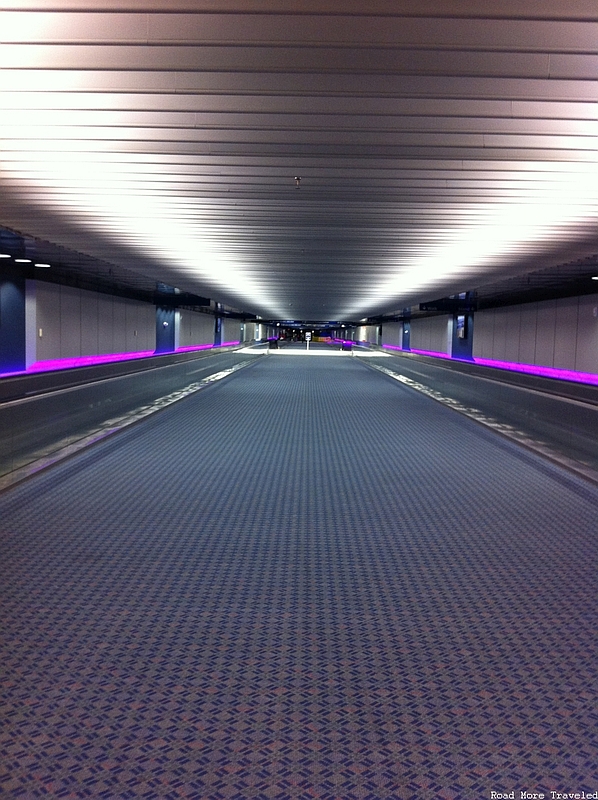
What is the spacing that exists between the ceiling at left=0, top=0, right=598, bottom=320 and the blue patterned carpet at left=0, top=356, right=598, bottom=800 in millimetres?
3712

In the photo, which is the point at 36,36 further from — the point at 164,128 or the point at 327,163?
the point at 327,163

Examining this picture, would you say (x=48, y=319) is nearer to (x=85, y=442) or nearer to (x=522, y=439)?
(x=85, y=442)

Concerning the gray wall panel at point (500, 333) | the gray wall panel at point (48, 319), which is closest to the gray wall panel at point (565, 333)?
the gray wall panel at point (500, 333)

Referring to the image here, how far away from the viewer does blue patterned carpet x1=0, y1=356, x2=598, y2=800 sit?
2283 mm

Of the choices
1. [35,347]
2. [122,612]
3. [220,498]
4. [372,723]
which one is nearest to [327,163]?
[220,498]

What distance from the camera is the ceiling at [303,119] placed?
15.2 ft

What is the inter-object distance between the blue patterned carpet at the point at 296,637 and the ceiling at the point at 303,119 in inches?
146

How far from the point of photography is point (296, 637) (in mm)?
3281

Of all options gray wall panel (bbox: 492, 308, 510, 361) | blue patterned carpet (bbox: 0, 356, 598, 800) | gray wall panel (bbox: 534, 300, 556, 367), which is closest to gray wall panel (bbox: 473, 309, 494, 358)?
gray wall panel (bbox: 492, 308, 510, 361)

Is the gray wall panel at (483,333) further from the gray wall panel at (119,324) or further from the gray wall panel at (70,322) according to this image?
the gray wall panel at (70,322)

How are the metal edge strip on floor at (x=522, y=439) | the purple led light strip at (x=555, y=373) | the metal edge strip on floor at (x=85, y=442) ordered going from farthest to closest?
the purple led light strip at (x=555, y=373) → the metal edge strip on floor at (x=522, y=439) → the metal edge strip on floor at (x=85, y=442)

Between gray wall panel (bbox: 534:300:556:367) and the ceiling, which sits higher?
the ceiling

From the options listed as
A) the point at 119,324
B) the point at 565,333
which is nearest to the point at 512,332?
the point at 565,333

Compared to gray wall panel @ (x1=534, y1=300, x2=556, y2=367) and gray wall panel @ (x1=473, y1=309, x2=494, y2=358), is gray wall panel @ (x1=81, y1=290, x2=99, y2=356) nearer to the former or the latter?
gray wall panel @ (x1=534, y1=300, x2=556, y2=367)
